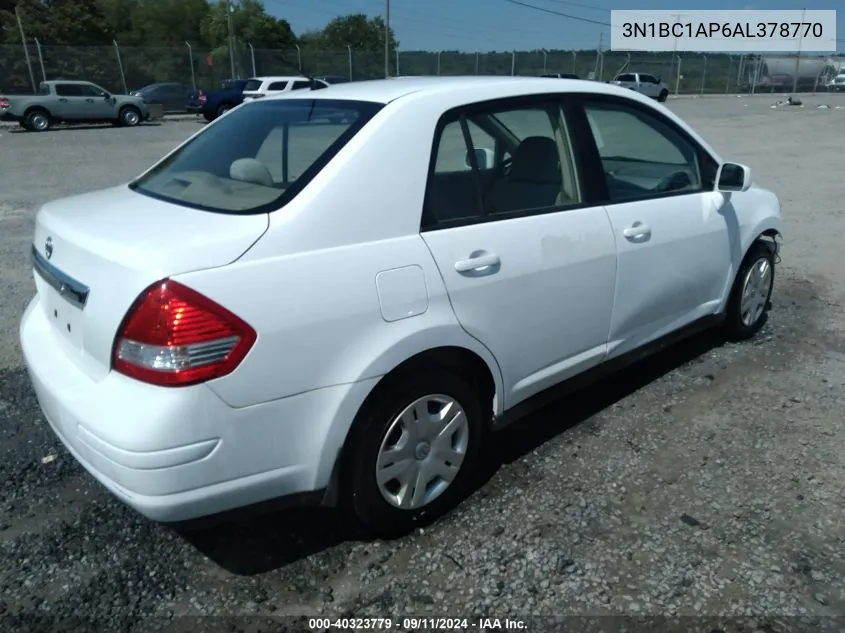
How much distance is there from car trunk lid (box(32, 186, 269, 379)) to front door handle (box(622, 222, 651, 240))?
1844 mm

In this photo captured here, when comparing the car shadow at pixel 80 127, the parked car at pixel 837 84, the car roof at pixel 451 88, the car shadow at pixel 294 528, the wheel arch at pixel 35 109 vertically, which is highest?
the car roof at pixel 451 88

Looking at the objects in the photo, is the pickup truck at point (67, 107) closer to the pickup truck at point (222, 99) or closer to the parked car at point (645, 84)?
the pickup truck at point (222, 99)

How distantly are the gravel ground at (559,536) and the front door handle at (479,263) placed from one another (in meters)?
1.03

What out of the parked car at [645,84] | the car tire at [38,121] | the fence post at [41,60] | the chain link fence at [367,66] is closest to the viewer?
the car tire at [38,121]

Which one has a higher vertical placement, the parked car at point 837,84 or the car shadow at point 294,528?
the parked car at point 837,84

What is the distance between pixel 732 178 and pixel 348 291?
271cm

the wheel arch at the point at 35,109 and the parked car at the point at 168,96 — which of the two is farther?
the parked car at the point at 168,96

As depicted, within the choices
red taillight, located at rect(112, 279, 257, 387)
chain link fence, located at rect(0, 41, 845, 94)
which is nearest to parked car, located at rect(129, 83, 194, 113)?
chain link fence, located at rect(0, 41, 845, 94)

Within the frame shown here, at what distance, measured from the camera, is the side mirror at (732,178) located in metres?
3.99

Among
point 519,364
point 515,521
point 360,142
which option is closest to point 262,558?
point 515,521

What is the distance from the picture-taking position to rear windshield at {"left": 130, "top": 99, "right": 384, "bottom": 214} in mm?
2562

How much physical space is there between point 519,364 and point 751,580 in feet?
3.89

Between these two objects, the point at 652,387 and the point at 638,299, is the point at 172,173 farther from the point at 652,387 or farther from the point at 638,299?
the point at 652,387

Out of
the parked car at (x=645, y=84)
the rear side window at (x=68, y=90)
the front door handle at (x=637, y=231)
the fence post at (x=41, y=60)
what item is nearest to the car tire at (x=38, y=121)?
the rear side window at (x=68, y=90)
